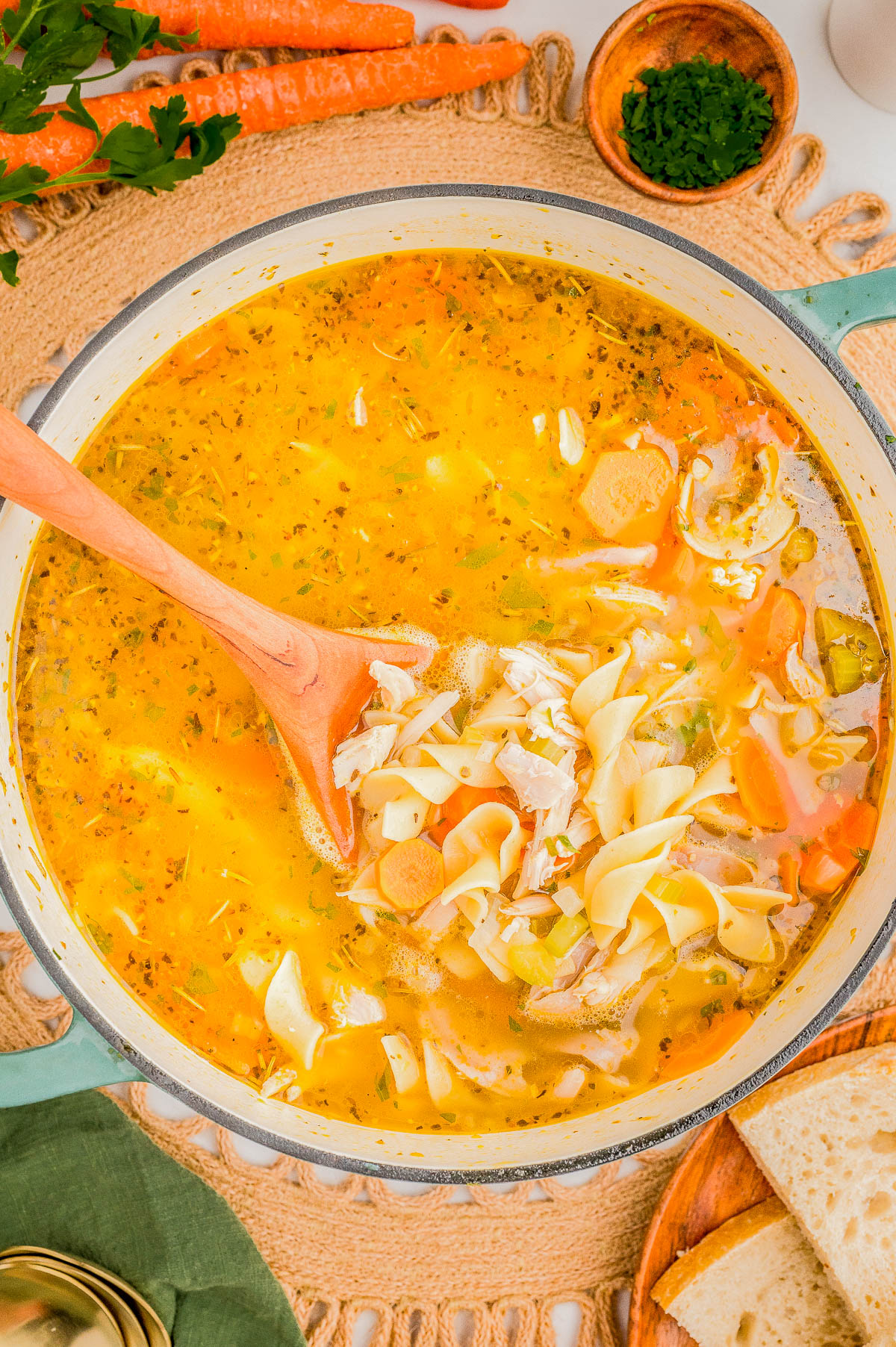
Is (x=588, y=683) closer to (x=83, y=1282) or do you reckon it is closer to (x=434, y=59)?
(x=434, y=59)

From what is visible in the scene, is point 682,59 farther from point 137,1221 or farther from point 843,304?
point 137,1221

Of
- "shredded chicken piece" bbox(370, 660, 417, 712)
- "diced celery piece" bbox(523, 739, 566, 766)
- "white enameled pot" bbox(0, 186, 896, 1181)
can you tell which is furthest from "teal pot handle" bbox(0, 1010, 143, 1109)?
"diced celery piece" bbox(523, 739, 566, 766)

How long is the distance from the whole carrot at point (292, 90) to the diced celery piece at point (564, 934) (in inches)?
80.1

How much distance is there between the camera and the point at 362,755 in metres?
2.62

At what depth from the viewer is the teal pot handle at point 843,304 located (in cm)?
234

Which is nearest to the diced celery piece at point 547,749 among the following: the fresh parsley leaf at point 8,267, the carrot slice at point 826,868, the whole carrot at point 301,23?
the carrot slice at point 826,868

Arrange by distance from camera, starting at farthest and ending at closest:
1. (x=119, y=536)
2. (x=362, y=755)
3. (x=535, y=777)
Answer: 1. (x=362, y=755)
2. (x=535, y=777)
3. (x=119, y=536)

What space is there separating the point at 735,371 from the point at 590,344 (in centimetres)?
37

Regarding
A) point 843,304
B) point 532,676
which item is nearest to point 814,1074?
point 532,676

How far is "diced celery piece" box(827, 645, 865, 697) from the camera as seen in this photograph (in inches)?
104

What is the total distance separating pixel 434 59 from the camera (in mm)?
2619

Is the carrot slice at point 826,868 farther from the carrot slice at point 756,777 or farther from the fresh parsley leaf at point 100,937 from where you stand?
the fresh parsley leaf at point 100,937

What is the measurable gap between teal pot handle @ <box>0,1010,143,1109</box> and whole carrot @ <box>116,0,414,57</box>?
2.39 meters

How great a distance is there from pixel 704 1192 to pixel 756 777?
45.5 inches
